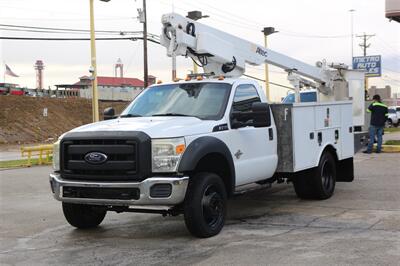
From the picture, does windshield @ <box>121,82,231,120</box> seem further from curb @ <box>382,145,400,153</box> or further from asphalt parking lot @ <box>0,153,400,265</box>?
curb @ <box>382,145,400,153</box>

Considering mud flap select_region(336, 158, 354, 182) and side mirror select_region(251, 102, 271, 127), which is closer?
side mirror select_region(251, 102, 271, 127)

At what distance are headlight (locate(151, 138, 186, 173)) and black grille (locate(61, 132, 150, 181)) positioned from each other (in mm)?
85

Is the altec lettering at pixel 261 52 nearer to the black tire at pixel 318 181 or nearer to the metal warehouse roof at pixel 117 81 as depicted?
the black tire at pixel 318 181

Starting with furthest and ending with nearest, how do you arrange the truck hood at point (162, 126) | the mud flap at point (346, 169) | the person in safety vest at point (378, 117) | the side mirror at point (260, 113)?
the person in safety vest at point (378, 117) < the mud flap at point (346, 169) < the side mirror at point (260, 113) < the truck hood at point (162, 126)

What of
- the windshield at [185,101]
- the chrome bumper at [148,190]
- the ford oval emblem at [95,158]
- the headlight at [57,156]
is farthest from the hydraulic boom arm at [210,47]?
the chrome bumper at [148,190]

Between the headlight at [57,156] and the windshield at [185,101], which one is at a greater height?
the windshield at [185,101]

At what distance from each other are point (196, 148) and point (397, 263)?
101 inches

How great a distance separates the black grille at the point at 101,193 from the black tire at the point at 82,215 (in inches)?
28.1

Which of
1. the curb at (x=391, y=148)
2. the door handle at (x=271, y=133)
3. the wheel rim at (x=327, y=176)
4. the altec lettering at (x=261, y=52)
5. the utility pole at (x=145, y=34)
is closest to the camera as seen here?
the door handle at (x=271, y=133)

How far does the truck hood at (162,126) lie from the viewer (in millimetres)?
6455

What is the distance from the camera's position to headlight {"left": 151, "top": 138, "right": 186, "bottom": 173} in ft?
20.8

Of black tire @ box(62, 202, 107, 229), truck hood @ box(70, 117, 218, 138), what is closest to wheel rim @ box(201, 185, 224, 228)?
truck hood @ box(70, 117, 218, 138)

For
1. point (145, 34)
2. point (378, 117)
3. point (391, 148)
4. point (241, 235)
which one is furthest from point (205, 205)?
point (145, 34)

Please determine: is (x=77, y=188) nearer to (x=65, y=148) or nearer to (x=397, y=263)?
(x=65, y=148)
